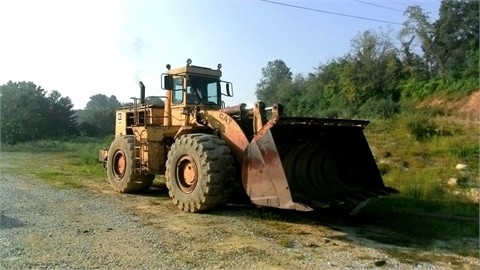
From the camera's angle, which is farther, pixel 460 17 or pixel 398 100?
pixel 460 17

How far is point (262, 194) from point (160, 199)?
141 inches

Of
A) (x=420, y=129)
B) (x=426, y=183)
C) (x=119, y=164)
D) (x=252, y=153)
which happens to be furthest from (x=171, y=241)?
(x=420, y=129)

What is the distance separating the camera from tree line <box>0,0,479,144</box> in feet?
119

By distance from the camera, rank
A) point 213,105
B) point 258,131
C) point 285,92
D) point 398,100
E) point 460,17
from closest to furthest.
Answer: point 258,131 < point 213,105 < point 398,100 < point 460,17 < point 285,92

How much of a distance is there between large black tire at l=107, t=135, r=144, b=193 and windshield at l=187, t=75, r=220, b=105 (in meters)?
2.11

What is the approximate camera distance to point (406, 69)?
40875mm

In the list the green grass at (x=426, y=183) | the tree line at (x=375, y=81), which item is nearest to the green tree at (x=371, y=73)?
the tree line at (x=375, y=81)

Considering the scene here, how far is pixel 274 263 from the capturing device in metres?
5.38

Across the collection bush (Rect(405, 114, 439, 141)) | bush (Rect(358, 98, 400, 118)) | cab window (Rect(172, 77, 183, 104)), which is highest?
bush (Rect(358, 98, 400, 118))

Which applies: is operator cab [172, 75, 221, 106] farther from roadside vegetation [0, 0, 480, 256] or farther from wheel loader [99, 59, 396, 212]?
roadside vegetation [0, 0, 480, 256]

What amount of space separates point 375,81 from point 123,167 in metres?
32.1

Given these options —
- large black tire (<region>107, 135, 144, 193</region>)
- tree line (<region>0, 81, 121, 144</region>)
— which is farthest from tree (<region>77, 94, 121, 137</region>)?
large black tire (<region>107, 135, 144, 193</region>)

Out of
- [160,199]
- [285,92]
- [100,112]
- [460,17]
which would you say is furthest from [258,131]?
[100,112]

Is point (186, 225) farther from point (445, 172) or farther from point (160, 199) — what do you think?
point (445, 172)
